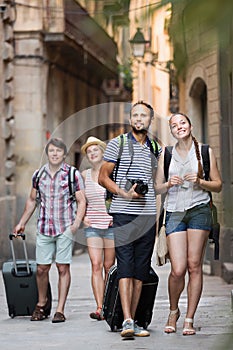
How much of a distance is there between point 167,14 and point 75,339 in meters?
5.78

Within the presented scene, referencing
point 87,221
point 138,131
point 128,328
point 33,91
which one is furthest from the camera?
point 33,91

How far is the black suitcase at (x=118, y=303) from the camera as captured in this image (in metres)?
7.42

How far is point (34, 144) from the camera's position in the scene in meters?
20.0

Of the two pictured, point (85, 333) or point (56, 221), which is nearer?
point (85, 333)

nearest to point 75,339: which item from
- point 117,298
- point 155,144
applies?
point 117,298

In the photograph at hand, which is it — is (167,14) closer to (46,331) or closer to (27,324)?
(46,331)

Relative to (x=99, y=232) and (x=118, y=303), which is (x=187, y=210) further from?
(x=99, y=232)

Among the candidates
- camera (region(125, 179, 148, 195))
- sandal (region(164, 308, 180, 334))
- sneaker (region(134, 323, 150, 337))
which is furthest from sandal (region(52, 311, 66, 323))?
camera (region(125, 179, 148, 195))

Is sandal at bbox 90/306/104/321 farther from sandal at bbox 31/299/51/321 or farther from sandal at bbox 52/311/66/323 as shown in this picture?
sandal at bbox 31/299/51/321

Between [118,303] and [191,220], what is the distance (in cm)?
91

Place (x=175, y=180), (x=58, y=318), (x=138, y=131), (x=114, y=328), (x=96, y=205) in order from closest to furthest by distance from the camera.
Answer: (x=175, y=180), (x=138, y=131), (x=114, y=328), (x=58, y=318), (x=96, y=205)

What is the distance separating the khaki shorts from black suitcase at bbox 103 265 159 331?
102cm

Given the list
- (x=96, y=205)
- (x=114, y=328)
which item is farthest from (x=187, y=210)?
(x=96, y=205)

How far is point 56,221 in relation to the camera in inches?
336
